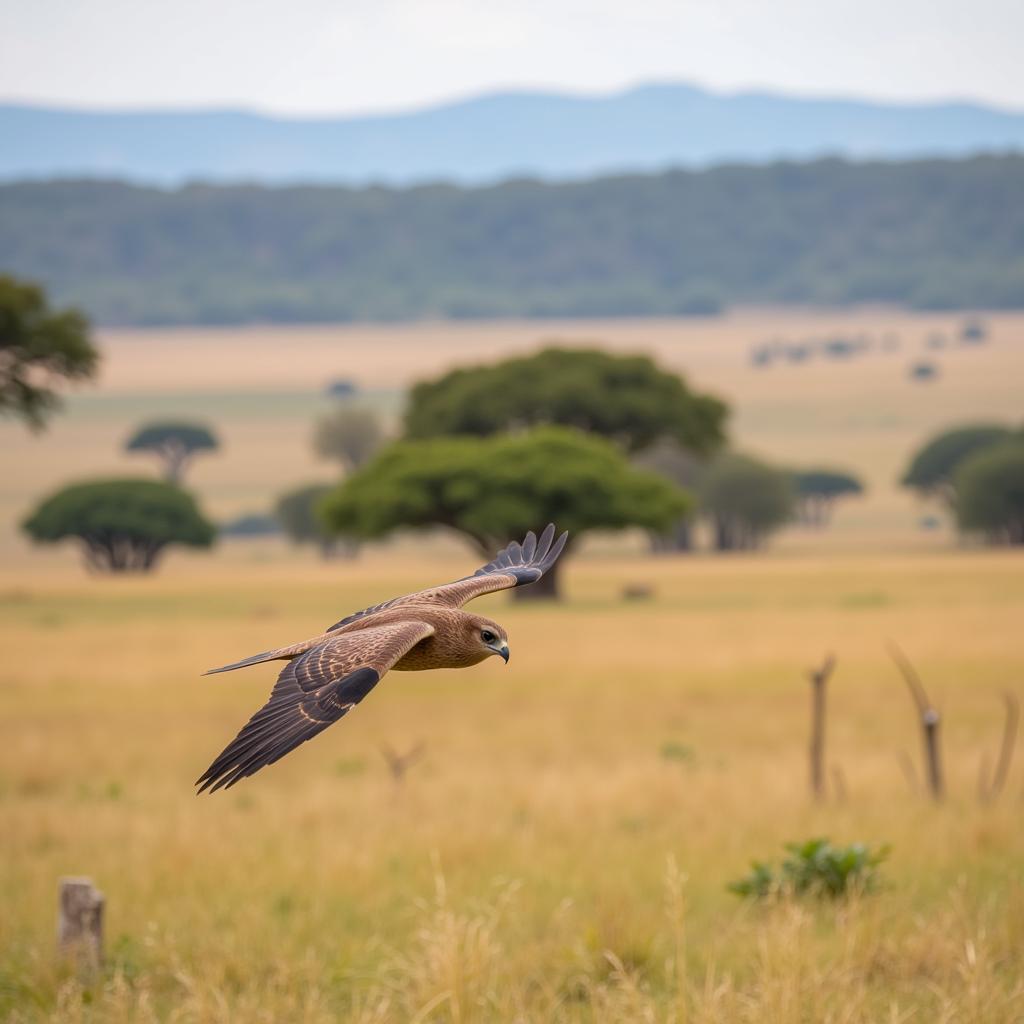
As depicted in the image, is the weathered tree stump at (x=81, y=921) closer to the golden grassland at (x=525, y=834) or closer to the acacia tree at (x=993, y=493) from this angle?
the golden grassland at (x=525, y=834)

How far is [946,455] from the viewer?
99625 mm

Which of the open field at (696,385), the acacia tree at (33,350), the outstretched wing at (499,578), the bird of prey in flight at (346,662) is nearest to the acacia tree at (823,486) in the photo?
the open field at (696,385)

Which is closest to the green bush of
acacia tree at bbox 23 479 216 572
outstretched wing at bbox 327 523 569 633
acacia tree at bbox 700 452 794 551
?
outstretched wing at bbox 327 523 569 633

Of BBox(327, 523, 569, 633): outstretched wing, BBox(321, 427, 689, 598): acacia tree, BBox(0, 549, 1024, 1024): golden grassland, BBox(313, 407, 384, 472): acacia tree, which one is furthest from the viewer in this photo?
BBox(313, 407, 384, 472): acacia tree

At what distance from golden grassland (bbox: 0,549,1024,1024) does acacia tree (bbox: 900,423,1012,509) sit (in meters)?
60.2

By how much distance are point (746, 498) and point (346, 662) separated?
291 ft

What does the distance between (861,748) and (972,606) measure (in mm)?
22281

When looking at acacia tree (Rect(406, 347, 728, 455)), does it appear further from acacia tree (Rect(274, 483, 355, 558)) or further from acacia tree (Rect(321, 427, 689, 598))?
acacia tree (Rect(274, 483, 355, 558))

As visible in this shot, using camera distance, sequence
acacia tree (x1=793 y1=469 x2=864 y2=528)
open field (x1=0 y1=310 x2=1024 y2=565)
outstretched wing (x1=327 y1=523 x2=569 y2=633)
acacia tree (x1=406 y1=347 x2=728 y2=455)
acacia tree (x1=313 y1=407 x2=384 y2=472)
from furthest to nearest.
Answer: open field (x1=0 y1=310 x2=1024 y2=565) → acacia tree (x1=313 y1=407 x2=384 y2=472) → acacia tree (x1=793 y1=469 x2=864 y2=528) → acacia tree (x1=406 y1=347 x2=728 y2=455) → outstretched wing (x1=327 y1=523 x2=569 y2=633)

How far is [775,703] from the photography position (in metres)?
28.9

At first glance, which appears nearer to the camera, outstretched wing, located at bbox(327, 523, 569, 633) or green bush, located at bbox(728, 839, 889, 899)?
outstretched wing, located at bbox(327, 523, 569, 633)

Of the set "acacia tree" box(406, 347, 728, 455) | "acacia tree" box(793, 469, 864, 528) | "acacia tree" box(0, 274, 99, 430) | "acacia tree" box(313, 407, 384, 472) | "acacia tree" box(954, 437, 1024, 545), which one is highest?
"acacia tree" box(0, 274, 99, 430)

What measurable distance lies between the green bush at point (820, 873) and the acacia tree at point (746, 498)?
81994mm

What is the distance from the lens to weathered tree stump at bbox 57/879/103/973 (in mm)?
9703
